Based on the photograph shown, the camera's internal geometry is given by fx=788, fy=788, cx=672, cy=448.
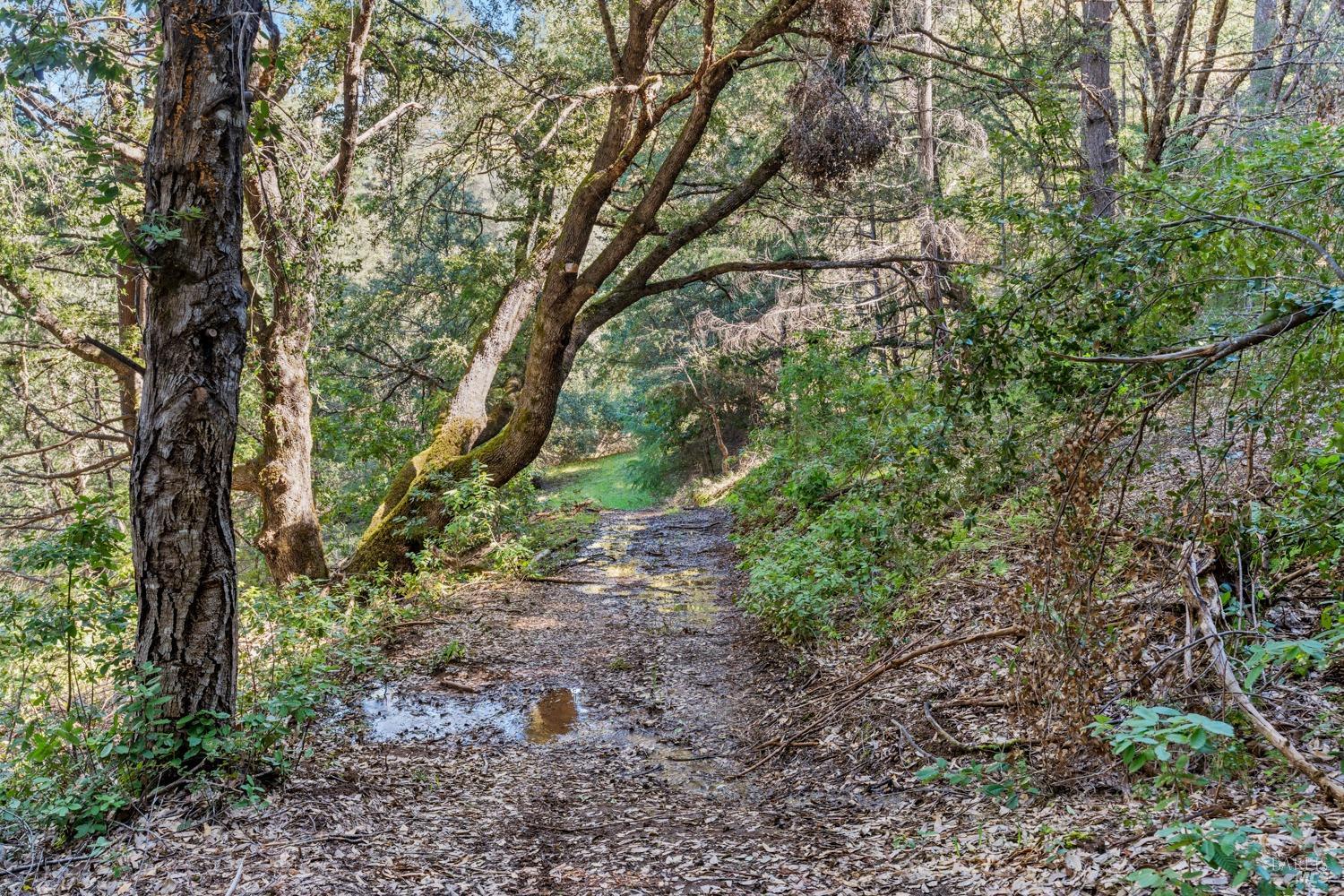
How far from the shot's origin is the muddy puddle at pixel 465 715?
5.74 metres

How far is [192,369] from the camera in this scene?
4207 millimetres

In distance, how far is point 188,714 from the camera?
4.11 metres

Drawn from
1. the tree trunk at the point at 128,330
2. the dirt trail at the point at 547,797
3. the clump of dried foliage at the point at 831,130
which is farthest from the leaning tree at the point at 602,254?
the tree trunk at the point at 128,330

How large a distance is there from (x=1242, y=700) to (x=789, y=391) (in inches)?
464

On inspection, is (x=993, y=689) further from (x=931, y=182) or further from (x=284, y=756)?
(x=931, y=182)

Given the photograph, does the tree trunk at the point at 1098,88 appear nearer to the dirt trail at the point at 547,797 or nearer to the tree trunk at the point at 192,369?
the dirt trail at the point at 547,797

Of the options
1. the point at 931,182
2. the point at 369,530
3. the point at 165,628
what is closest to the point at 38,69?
the point at 165,628

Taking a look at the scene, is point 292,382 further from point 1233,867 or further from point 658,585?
point 1233,867

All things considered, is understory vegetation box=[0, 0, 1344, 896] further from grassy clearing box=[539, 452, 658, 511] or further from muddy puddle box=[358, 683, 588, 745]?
grassy clearing box=[539, 452, 658, 511]

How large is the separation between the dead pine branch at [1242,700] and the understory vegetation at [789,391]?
0.02m

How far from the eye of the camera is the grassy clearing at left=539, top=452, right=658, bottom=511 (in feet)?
81.0

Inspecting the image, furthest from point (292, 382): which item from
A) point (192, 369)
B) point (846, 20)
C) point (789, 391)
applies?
point (789, 391)

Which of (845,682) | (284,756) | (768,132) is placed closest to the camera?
(284,756)

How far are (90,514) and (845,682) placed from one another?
16.2ft
